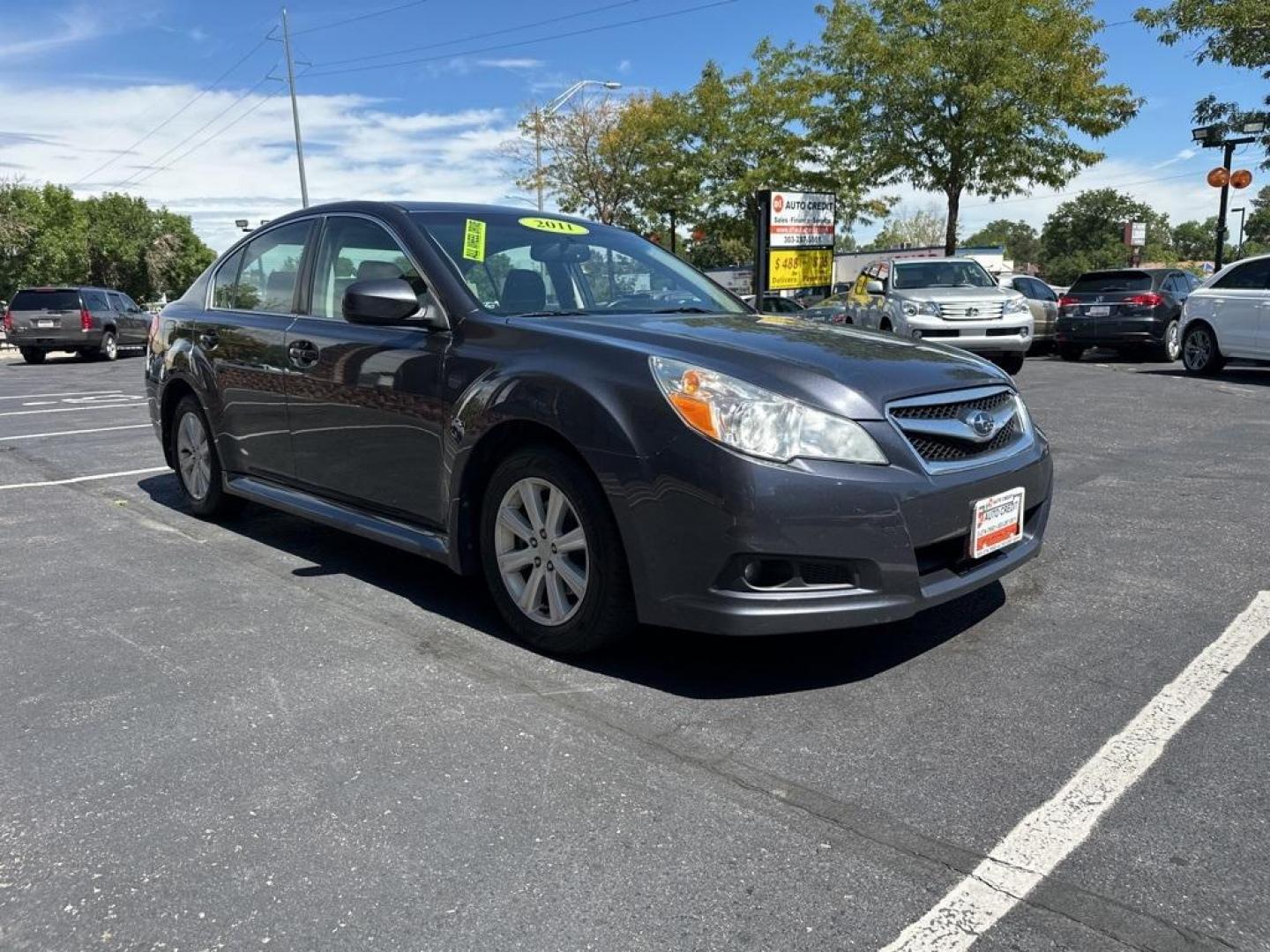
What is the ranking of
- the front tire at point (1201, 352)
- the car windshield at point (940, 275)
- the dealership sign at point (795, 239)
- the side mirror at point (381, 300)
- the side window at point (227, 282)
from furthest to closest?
the dealership sign at point (795, 239)
the car windshield at point (940, 275)
the front tire at point (1201, 352)
the side window at point (227, 282)
the side mirror at point (381, 300)

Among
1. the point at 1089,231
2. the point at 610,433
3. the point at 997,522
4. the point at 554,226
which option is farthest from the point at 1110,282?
the point at 1089,231

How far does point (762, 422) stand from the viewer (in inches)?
118

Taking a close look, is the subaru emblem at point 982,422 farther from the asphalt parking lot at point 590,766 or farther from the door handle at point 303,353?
the door handle at point 303,353

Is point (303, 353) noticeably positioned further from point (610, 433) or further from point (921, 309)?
point (921, 309)

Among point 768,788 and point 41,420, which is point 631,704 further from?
point 41,420

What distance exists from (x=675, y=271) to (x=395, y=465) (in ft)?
5.46

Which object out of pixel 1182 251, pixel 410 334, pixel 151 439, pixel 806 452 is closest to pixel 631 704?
pixel 806 452

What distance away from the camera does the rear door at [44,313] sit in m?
22.1

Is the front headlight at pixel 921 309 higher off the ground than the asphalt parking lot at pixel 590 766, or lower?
higher

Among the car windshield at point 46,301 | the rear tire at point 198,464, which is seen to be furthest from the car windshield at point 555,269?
the car windshield at point 46,301

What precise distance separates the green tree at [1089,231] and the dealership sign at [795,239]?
90813mm

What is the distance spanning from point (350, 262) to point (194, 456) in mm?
1947

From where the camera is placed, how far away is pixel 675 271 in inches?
188

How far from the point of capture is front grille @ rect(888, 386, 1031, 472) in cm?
318
